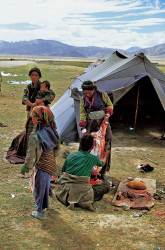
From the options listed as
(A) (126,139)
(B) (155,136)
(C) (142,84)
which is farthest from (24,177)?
(C) (142,84)

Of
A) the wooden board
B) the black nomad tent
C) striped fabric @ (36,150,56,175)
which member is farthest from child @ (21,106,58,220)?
the black nomad tent

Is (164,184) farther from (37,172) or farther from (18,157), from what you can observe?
(18,157)

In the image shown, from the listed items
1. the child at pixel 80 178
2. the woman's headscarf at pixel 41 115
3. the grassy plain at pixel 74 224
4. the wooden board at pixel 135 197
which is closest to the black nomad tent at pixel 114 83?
the grassy plain at pixel 74 224

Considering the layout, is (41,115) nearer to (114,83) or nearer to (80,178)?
(80,178)

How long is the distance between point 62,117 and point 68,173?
412 centimetres

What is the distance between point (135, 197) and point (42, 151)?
1946 millimetres

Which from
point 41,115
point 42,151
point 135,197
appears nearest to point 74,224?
point 42,151

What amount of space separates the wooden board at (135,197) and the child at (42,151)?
136 cm

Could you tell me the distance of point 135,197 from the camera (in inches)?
171

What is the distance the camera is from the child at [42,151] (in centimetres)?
314

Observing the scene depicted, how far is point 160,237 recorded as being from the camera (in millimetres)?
3311

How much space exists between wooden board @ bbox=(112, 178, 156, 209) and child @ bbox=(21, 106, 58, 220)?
53.4 inches

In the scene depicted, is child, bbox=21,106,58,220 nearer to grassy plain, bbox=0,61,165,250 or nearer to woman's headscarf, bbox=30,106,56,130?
woman's headscarf, bbox=30,106,56,130

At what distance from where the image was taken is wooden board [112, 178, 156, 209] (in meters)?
4.12
